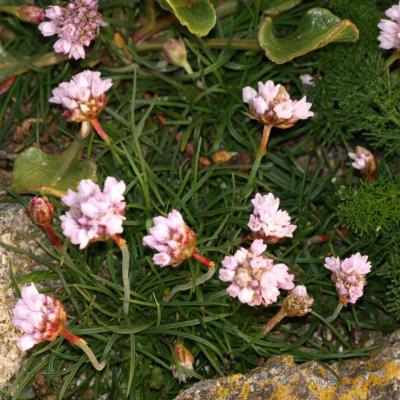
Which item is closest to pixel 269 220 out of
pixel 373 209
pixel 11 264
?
pixel 373 209

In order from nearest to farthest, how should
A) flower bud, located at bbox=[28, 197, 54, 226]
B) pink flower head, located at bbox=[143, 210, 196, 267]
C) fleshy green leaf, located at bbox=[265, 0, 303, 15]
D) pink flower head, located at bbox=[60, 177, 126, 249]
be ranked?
1. pink flower head, located at bbox=[60, 177, 126, 249]
2. pink flower head, located at bbox=[143, 210, 196, 267]
3. flower bud, located at bbox=[28, 197, 54, 226]
4. fleshy green leaf, located at bbox=[265, 0, 303, 15]

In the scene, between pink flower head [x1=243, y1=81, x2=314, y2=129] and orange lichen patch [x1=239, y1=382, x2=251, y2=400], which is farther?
pink flower head [x1=243, y1=81, x2=314, y2=129]

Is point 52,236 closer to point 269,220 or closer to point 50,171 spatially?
point 50,171

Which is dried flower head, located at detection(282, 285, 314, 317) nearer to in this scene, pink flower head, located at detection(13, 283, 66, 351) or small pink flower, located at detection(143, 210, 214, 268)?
small pink flower, located at detection(143, 210, 214, 268)

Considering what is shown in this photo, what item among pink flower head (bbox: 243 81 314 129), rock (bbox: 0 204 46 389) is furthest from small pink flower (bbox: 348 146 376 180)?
rock (bbox: 0 204 46 389)

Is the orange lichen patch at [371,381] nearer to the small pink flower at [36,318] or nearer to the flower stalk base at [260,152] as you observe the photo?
the flower stalk base at [260,152]

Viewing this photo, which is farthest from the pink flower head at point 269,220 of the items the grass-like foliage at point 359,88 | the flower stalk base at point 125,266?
the grass-like foliage at point 359,88
